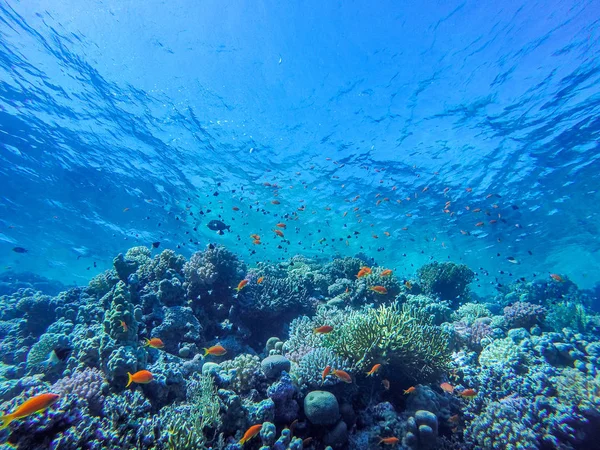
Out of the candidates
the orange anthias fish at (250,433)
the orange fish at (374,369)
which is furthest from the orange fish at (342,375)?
the orange anthias fish at (250,433)

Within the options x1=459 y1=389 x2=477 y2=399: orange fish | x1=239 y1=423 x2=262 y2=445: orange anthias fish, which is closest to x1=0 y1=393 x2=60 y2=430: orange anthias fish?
x1=239 y1=423 x2=262 y2=445: orange anthias fish

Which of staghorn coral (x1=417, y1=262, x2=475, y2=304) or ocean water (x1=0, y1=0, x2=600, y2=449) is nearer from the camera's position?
ocean water (x1=0, y1=0, x2=600, y2=449)

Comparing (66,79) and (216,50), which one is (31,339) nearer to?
(66,79)

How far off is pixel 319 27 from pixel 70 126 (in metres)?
18.0

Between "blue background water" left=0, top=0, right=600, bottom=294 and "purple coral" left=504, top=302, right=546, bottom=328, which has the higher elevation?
"blue background water" left=0, top=0, right=600, bottom=294

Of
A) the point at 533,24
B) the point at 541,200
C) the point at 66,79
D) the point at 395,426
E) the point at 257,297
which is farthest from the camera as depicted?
the point at 541,200

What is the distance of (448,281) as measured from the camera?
1329 cm

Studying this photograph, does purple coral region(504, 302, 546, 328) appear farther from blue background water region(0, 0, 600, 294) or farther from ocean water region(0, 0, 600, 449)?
blue background water region(0, 0, 600, 294)

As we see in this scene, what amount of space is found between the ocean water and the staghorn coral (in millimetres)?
727

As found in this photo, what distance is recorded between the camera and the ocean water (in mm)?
9281

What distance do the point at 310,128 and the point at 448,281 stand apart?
13.5m

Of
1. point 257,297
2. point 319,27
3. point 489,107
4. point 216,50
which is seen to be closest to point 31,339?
point 257,297

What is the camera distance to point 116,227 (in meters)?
31.1

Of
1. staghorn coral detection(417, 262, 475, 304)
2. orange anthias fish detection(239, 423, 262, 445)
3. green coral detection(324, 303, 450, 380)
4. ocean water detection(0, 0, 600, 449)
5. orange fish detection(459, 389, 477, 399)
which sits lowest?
orange anthias fish detection(239, 423, 262, 445)
